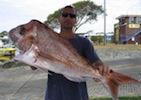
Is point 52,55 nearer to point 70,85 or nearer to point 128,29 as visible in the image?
point 70,85

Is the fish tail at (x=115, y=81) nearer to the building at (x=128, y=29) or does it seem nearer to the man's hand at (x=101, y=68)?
the man's hand at (x=101, y=68)

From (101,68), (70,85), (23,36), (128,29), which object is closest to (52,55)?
(23,36)

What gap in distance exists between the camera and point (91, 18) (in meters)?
57.7

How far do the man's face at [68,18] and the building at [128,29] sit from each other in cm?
6078

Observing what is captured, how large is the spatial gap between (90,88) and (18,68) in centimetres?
905

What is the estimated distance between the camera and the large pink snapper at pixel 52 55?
2.88 metres

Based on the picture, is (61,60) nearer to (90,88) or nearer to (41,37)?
(41,37)

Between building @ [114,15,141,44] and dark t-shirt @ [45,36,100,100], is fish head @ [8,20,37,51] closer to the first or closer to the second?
dark t-shirt @ [45,36,100,100]

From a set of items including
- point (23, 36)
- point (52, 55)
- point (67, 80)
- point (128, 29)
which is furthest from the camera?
point (128, 29)

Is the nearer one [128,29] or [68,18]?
[68,18]

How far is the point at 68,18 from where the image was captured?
11.5 feet

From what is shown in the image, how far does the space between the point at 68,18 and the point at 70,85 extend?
626mm

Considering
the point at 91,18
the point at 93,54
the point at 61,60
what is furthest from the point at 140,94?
the point at 91,18

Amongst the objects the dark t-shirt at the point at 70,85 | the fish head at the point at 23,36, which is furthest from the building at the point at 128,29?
the fish head at the point at 23,36
